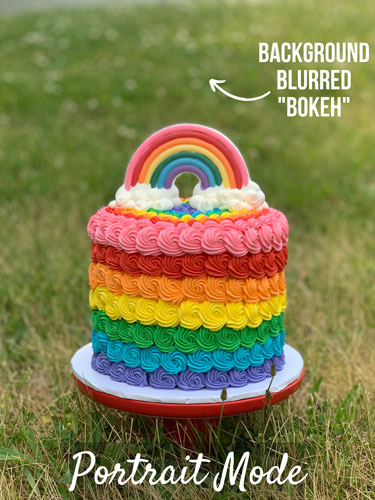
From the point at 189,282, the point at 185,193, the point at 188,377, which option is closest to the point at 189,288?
the point at 189,282

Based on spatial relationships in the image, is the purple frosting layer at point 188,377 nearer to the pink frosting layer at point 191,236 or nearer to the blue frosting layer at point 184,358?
the blue frosting layer at point 184,358

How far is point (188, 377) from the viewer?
2545 mm

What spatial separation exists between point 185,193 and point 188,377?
4.13 m

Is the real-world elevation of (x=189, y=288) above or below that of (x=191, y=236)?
below

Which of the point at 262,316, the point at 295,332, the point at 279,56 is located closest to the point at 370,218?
the point at 295,332

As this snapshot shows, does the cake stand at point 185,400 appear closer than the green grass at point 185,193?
Yes

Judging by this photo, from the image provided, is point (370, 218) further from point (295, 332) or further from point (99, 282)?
point (99, 282)

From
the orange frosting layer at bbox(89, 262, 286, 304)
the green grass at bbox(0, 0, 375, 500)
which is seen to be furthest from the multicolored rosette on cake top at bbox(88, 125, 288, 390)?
the green grass at bbox(0, 0, 375, 500)

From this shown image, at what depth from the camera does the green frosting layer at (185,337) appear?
8.29 feet

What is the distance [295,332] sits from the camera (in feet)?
13.4

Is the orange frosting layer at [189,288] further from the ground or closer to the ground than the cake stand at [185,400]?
further from the ground

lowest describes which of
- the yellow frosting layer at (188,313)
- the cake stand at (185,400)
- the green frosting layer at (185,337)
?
the cake stand at (185,400)

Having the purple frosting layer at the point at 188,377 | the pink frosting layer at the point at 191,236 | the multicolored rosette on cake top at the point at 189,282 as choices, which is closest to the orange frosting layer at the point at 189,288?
the multicolored rosette on cake top at the point at 189,282

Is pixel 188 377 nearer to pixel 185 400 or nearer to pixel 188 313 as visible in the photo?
pixel 185 400
